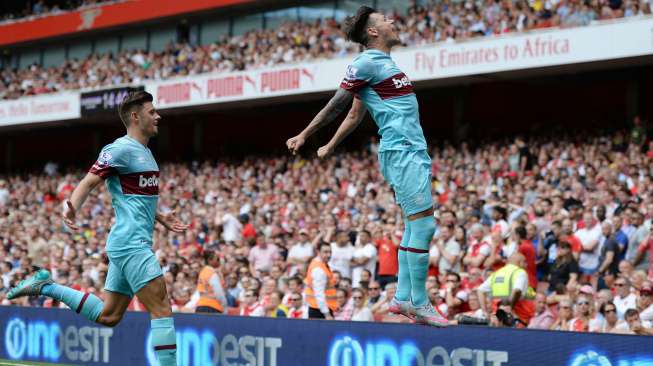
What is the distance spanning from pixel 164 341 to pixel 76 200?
1277 millimetres

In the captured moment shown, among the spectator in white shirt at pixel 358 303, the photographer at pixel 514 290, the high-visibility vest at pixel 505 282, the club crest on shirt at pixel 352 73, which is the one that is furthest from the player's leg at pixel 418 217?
the spectator in white shirt at pixel 358 303

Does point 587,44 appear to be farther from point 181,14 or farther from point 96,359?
point 181,14

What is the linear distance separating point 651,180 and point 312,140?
12637mm

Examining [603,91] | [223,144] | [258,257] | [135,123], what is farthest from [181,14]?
[135,123]

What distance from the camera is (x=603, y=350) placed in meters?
9.03

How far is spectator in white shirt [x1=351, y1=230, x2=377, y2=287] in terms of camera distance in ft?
50.2

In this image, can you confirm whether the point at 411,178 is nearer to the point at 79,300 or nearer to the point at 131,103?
the point at 131,103

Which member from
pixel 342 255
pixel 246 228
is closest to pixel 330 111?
pixel 342 255

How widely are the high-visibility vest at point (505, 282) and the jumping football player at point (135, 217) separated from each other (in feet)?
17.1

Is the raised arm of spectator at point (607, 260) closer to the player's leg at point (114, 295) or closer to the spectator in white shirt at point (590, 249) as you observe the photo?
the spectator in white shirt at point (590, 249)

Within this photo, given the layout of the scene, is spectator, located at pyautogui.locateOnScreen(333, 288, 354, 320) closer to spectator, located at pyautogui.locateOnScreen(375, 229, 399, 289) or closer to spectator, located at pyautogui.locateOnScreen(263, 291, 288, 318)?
spectator, located at pyautogui.locateOnScreen(263, 291, 288, 318)

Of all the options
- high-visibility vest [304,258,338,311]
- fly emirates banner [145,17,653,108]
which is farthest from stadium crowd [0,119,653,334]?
fly emirates banner [145,17,653,108]

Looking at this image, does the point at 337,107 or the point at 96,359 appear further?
the point at 96,359

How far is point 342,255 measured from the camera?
15484mm
